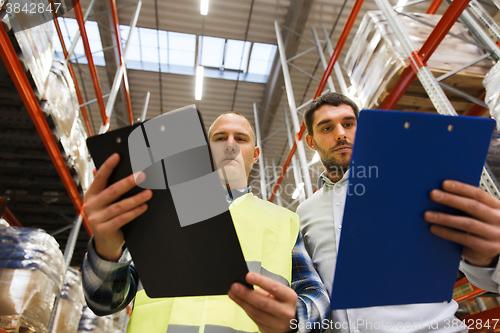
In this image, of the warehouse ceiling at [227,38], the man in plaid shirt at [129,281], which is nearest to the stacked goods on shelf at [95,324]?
the warehouse ceiling at [227,38]

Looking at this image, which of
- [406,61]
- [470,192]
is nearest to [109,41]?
[406,61]

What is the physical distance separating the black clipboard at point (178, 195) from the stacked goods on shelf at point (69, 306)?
4.29 meters

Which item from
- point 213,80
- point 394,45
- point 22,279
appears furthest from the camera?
point 213,80

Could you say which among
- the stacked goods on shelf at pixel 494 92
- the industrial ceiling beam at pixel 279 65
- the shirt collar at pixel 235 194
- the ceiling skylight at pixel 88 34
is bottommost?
the shirt collar at pixel 235 194

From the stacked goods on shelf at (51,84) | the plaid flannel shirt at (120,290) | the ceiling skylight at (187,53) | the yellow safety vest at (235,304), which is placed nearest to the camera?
the plaid flannel shirt at (120,290)

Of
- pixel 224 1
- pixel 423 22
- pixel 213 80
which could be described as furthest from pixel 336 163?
pixel 213 80

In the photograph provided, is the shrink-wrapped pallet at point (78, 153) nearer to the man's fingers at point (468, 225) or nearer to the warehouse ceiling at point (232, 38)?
the warehouse ceiling at point (232, 38)

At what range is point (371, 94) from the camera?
16.1ft

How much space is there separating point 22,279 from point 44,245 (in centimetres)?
54

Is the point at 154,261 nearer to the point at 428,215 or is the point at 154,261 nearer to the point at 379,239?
the point at 379,239

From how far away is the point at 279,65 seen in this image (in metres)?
→ 11.1

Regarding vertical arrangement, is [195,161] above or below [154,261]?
above

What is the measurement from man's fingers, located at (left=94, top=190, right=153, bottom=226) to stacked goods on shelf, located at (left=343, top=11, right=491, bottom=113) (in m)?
4.20

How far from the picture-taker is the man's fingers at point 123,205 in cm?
102
